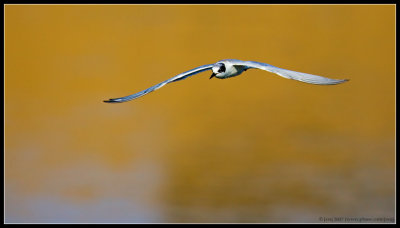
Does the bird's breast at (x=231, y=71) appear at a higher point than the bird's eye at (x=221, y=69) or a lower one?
lower

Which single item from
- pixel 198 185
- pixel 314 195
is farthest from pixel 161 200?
pixel 314 195

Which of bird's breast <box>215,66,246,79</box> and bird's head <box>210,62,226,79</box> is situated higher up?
bird's head <box>210,62,226,79</box>

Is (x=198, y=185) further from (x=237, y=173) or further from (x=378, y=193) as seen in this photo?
(x=378, y=193)

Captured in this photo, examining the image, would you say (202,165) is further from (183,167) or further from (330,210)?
(330,210)

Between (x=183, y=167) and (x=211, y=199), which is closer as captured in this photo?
(x=211, y=199)

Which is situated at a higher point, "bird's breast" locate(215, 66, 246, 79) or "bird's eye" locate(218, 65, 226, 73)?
"bird's eye" locate(218, 65, 226, 73)

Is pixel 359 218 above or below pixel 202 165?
below

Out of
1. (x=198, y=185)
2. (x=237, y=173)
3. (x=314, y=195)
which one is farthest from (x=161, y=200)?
(x=314, y=195)

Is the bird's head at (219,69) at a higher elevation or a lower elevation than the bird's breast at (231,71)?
higher

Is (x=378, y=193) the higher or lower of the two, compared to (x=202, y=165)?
lower
